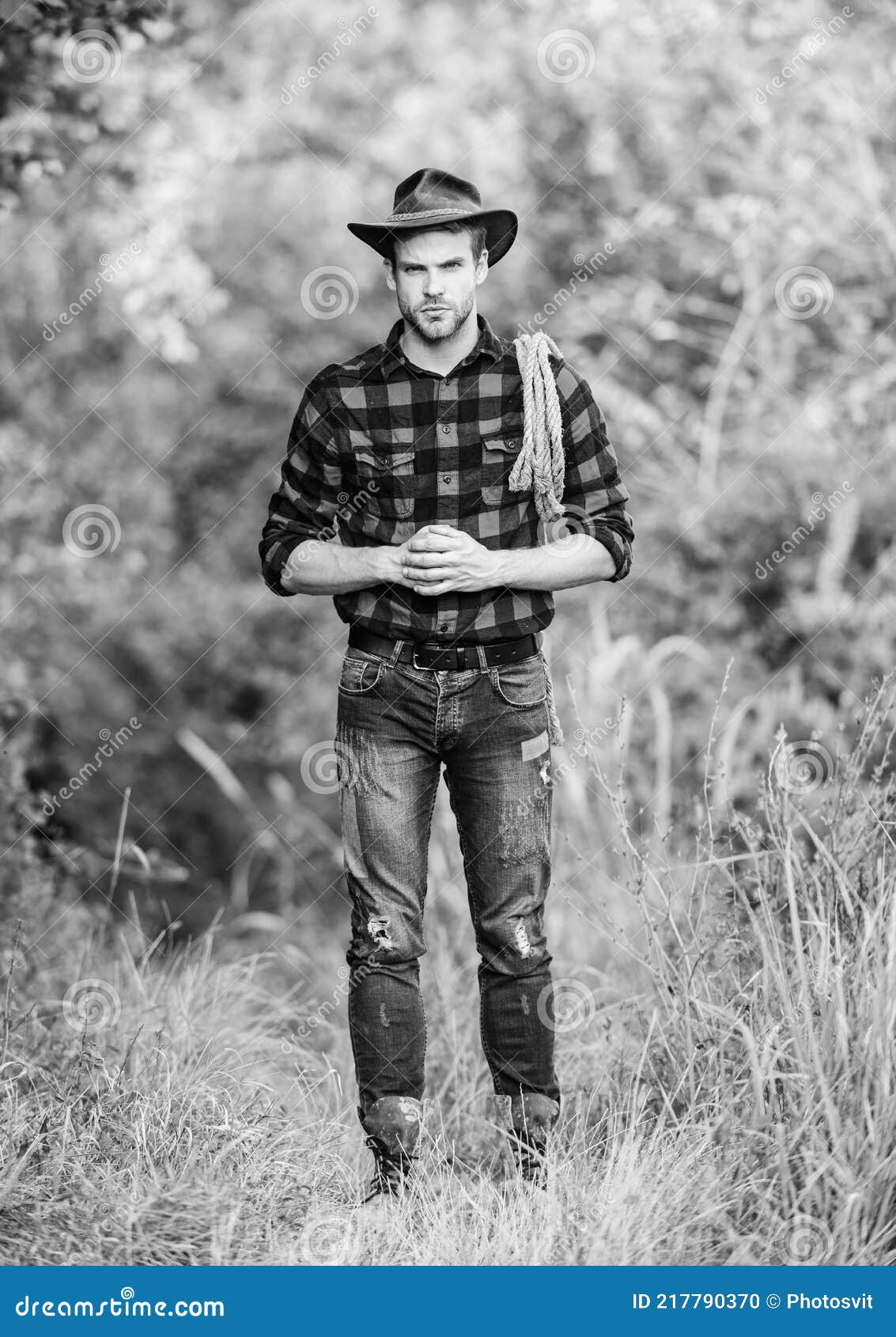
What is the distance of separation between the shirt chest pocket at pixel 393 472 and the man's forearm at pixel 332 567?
81mm

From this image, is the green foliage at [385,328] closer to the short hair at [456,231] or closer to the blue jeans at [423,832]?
the short hair at [456,231]

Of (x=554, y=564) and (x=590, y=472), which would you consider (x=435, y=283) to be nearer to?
(x=590, y=472)

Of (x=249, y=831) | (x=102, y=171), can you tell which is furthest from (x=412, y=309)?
(x=249, y=831)

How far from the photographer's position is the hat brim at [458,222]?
2.73 metres

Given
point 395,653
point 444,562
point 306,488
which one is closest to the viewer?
point 444,562

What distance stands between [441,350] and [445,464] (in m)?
0.23

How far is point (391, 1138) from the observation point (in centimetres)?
278

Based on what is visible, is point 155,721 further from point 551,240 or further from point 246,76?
point 246,76

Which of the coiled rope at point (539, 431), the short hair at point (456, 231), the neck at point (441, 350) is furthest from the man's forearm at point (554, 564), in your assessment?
the short hair at point (456, 231)

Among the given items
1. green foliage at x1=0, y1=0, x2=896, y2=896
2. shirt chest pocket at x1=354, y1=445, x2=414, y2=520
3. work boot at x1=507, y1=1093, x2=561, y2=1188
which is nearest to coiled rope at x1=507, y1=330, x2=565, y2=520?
shirt chest pocket at x1=354, y1=445, x2=414, y2=520

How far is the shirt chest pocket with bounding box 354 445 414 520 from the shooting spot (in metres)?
2.85

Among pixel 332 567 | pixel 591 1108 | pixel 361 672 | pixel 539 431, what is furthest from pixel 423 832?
pixel 539 431

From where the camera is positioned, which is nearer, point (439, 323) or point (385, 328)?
point (439, 323)

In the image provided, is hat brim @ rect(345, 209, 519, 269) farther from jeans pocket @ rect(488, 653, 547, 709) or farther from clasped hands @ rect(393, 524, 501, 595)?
jeans pocket @ rect(488, 653, 547, 709)
